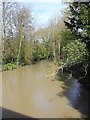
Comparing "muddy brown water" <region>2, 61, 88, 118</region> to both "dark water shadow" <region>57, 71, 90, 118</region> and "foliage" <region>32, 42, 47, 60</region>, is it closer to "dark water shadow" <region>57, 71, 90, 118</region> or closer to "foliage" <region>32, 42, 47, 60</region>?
"dark water shadow" <region>57, 71, 90, 118</region>

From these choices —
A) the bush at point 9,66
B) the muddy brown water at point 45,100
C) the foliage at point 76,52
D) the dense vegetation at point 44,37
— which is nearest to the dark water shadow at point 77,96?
the muddy brown water at point 45,100

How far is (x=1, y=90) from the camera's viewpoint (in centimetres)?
1677

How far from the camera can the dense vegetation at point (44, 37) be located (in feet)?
28.2

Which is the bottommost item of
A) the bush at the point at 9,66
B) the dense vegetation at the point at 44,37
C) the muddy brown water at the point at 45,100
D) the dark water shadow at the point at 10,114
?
the bush at the point at 9,66

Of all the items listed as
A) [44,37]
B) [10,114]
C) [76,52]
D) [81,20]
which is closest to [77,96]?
[10,114]

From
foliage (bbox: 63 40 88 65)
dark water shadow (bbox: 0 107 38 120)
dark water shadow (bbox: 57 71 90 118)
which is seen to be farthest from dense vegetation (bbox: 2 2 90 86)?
dark water shadow (bbox: 0 107 38 120)

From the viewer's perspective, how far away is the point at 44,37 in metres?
36.3

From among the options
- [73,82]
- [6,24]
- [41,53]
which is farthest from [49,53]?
[73,82]

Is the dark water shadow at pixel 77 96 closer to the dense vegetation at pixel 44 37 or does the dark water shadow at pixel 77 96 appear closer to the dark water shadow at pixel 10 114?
the dense vegetation at pixel 44 37

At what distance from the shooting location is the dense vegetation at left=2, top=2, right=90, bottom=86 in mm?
8586

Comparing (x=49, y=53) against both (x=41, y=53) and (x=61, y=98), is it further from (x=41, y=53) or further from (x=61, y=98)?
(x=61, y=98)

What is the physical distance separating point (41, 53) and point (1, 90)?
69.7 ft

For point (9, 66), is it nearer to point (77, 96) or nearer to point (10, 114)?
point (77, 96)

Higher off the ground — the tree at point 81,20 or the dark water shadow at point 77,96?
the tree at point 81,20
